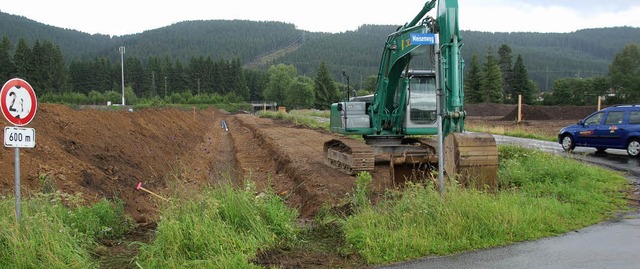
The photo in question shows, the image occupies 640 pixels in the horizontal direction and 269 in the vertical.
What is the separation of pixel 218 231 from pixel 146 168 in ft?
28.6

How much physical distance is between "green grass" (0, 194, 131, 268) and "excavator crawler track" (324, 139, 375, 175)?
7048mm

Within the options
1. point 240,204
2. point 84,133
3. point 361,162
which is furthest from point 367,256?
point 84,133

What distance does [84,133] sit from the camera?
1440cm

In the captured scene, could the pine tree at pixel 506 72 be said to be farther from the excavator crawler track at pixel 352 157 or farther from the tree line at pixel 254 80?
the excavator crawler track at pixel 352 157

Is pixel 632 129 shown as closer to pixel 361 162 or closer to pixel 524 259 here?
pixel 361 162

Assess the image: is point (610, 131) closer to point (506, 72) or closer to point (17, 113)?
point (17, 113)

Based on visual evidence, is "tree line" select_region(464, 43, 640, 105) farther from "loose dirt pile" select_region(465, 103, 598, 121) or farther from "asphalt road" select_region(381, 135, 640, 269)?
"asphalt road" select_region(381, 135, 640, 269)

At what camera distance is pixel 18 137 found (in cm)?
572

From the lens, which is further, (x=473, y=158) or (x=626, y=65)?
(x=626, y=65)

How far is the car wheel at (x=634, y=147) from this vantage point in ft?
54.7

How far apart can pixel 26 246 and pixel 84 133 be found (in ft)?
32.8

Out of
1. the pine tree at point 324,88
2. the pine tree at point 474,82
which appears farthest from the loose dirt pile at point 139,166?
the pine tree at point 324,88

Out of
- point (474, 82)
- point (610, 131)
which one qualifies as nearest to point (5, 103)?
point (610, 131)

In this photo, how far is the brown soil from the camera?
29.3 ft
